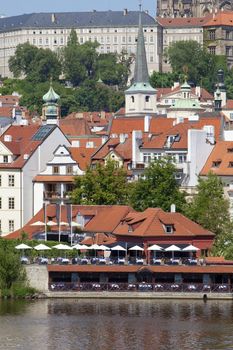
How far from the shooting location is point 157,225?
94625mm

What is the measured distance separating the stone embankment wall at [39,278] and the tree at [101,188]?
14026 millimetres

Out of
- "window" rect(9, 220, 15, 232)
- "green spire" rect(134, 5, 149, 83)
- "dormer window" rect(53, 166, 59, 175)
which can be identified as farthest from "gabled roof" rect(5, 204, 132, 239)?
"green spire" rect(134, 5, 149, 83)

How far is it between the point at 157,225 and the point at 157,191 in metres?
8.28

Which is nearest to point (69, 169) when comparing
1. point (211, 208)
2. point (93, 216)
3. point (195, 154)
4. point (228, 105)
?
point (195, 154)

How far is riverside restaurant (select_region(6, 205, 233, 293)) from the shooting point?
9044cm

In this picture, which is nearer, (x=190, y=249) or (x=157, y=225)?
(x=190, y=249)

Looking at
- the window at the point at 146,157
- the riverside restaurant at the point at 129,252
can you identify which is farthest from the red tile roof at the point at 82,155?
the riverside restaurant at the point at 129,252

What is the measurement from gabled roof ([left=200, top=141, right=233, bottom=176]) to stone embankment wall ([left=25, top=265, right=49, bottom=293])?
59.4 ft

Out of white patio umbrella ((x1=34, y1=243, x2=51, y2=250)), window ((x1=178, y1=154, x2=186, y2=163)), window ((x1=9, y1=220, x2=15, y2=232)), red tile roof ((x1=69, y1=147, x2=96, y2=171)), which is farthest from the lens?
red tile roof ((x1=69, y1=147, x2=96, y2=171))

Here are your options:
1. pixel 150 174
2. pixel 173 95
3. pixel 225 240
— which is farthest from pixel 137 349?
pixel 173 95

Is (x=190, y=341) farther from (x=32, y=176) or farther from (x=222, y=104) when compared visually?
(x=222, y=104)

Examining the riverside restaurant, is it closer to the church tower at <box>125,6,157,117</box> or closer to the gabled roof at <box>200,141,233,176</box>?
the gabled roof at <box>200,141,233,176</box>

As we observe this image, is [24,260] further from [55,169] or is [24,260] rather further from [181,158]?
[181,158]

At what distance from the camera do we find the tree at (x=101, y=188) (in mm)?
104688
